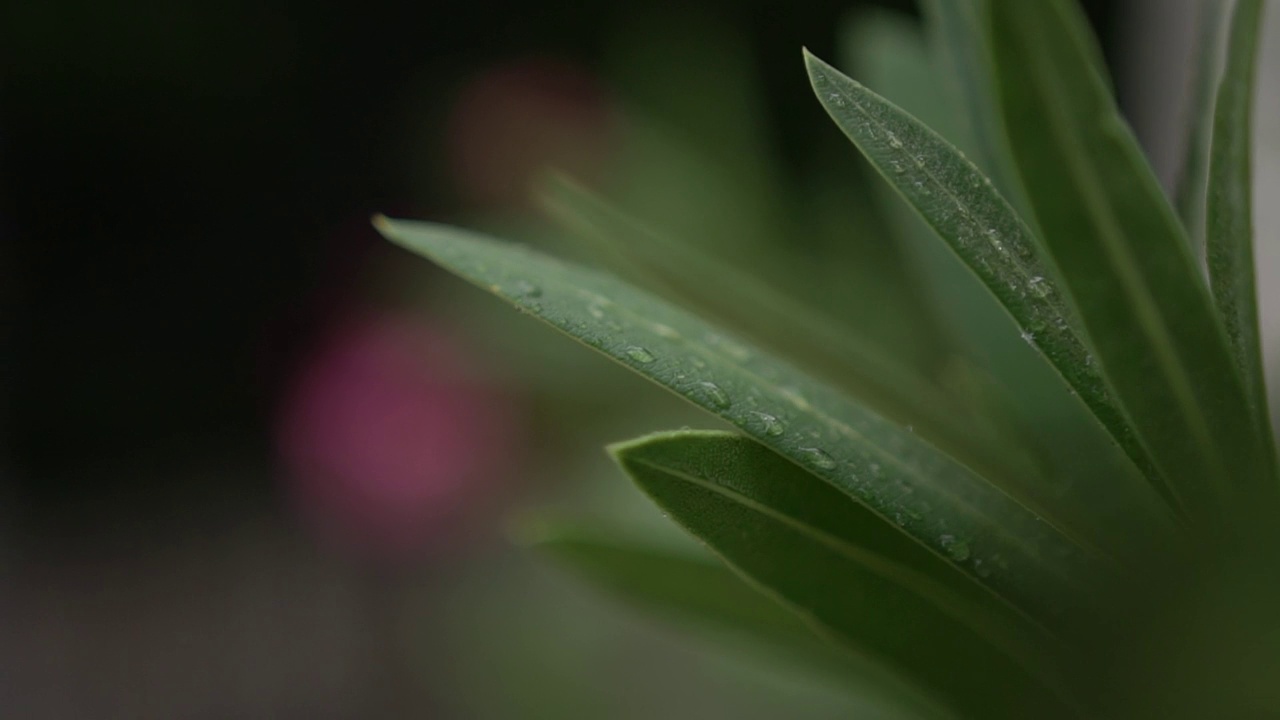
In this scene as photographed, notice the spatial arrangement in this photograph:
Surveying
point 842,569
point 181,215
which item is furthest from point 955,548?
point 181,215

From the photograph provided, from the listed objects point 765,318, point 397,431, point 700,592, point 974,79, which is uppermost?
point 974,79

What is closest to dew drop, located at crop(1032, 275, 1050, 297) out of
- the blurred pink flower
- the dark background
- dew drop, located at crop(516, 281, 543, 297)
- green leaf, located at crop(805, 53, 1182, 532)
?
green leaf, located at crop(805, 53, 1182, 532)

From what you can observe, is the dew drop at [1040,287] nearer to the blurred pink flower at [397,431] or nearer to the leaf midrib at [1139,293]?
the leaf midrib at [1139,293]

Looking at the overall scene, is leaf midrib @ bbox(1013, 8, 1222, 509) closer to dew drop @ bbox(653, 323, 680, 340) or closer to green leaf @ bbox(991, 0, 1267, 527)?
green leaf @ bbox(991, 0, 1267, 527)

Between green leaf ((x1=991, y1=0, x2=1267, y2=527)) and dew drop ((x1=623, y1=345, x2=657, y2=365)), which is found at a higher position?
green leaf ((x1=991, y1=0, x2=1267, y2=527))

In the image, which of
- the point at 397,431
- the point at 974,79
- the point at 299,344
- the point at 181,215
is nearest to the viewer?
the point at 974,79

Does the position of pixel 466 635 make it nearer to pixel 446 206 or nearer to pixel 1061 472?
pixel 446 206

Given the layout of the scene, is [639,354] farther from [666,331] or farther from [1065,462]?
[1065,462]

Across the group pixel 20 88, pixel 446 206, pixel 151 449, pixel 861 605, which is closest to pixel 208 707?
pixel 151 449
